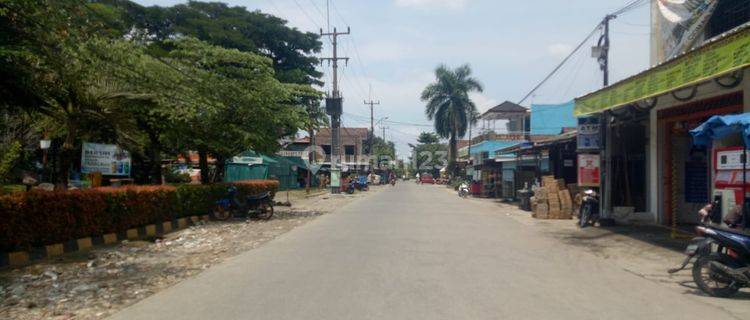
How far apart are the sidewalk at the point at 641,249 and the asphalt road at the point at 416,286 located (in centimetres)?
29

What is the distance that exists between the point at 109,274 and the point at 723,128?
9922 mm

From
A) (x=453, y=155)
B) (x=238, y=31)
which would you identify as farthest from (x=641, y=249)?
(x=453, y=155)

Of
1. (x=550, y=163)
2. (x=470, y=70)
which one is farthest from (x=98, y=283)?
(x=470, y=70)

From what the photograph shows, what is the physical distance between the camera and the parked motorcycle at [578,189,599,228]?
1777 cm

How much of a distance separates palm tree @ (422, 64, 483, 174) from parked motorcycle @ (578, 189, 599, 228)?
1751 inches

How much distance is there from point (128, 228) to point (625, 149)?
1441 centimetres

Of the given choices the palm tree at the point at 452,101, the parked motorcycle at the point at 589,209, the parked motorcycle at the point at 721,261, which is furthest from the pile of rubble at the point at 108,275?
the palm tree at the point at 452,101

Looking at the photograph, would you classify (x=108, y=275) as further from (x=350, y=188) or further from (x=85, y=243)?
(x=350, y=188)

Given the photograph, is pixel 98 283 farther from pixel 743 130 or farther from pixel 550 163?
pixel 550 163

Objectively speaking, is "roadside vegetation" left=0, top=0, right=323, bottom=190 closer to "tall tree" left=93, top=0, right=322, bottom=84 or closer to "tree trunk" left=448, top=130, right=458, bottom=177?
"tall tree" left=93, top=0, right=322, bottom=84

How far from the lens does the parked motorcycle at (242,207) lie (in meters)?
20.1

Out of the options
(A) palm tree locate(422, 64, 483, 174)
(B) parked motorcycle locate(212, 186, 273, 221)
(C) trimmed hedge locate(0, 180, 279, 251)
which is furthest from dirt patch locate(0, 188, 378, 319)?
(A) palm tree locate(422, 64, 483, 174)

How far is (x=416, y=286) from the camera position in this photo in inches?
328

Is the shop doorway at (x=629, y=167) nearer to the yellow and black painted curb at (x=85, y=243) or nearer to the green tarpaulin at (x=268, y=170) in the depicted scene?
the yellow and black painted curb at (x=85, y=243)
